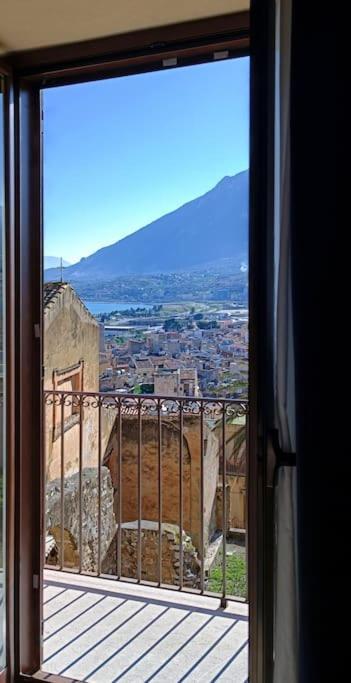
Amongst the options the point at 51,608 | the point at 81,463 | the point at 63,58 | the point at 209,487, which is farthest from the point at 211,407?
the point at 63,58

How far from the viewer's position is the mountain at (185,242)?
2453 millimetres

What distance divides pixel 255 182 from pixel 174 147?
2.06 m

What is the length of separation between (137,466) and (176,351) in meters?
0.73

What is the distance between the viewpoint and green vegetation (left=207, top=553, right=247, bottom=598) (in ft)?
9.41

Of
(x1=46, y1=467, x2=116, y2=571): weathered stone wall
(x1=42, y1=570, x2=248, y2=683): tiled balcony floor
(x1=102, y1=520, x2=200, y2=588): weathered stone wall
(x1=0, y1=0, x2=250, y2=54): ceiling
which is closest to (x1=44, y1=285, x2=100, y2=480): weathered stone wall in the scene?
(x1=46, y1=467, x2=116, y2=571): weathered stone wall

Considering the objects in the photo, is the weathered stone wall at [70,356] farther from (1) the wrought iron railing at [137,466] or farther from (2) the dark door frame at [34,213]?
(2) the dark door frame at [34,213]

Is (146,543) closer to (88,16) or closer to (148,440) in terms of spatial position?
(148,440)

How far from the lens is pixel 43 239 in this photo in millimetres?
2166

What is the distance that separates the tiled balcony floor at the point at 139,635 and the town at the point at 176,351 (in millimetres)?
1103

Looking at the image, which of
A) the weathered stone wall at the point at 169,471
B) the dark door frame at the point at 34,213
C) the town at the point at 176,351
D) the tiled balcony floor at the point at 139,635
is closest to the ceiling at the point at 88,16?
the dark door frame at the point at 34,213

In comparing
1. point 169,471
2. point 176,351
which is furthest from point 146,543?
point 176,351

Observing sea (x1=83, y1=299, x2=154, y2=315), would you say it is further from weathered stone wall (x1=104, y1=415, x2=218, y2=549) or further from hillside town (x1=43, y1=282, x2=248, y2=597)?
weathered stone wall (x1=104, y1=415, x2=218, y2=549)

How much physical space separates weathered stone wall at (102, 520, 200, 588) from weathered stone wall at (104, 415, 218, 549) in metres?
0.10

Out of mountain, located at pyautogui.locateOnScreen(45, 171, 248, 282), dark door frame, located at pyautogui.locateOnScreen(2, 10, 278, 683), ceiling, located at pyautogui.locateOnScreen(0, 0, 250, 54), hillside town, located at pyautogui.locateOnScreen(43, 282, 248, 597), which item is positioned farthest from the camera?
hillside town, located at pyautogui.locateOnScreen(43, 282, 248, 597)
